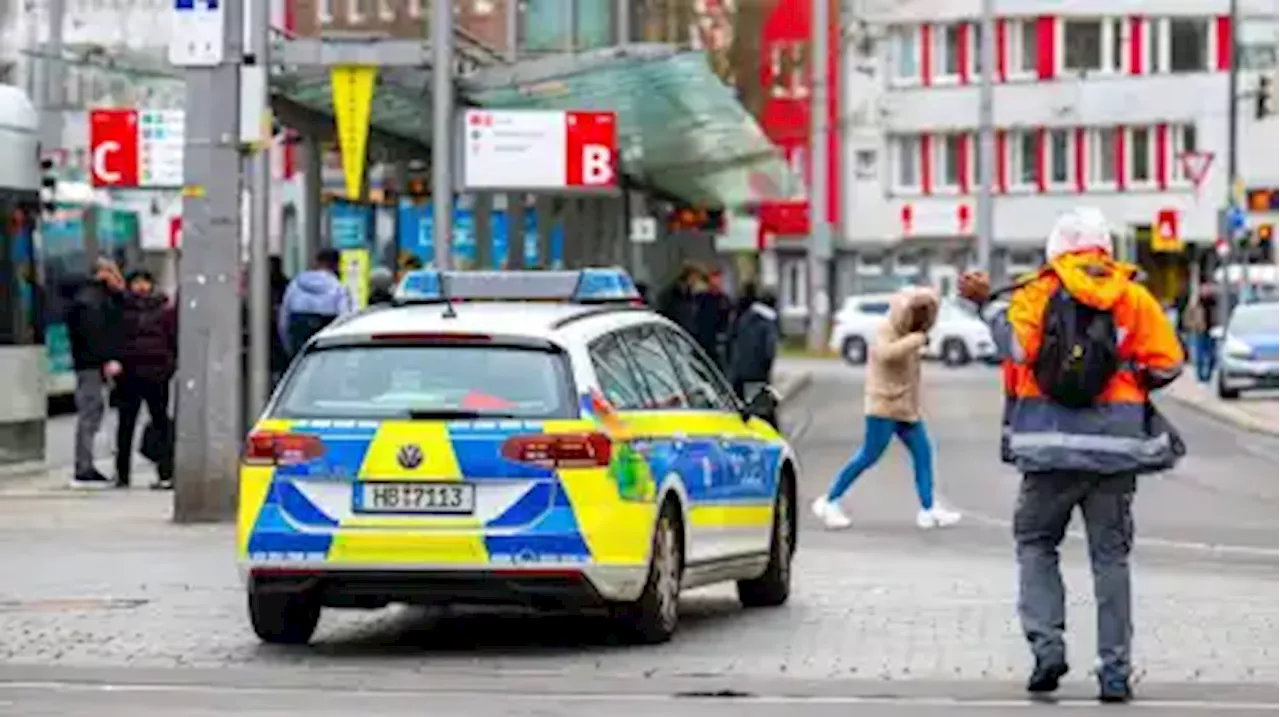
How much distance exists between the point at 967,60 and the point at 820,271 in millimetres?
10343

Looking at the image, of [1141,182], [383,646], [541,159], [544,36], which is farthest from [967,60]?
[383,646]

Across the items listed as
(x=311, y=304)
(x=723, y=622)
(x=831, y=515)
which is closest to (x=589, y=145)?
(x=311, y=304)

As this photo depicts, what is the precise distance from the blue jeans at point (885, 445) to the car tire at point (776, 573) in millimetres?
6547

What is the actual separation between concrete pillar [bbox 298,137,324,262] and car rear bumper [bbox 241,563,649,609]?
20.9 m

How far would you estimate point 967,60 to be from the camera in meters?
91.1

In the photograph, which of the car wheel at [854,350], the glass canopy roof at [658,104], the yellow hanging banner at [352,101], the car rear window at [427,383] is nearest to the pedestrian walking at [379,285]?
the yellow hanging banner at [352,101]

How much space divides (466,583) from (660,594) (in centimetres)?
96

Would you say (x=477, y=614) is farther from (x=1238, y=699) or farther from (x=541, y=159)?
(x=541, y=159)

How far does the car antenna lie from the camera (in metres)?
14.5

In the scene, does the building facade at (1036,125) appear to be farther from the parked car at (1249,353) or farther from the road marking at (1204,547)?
the road marking at (1204,547)

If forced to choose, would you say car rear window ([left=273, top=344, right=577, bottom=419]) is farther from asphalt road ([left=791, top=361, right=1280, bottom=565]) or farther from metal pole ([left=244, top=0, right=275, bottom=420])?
metal pole ([left=244, top=0, right=275, bottom=420])

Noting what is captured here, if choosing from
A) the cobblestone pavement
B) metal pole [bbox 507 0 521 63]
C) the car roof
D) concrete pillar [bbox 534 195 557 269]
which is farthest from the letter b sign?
the car roof

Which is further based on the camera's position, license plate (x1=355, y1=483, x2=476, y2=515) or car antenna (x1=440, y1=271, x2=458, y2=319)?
car antenna (x1=440, y1=271, x2=458, y2=319)

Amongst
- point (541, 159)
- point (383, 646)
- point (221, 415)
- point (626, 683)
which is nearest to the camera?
point (626, 683)
